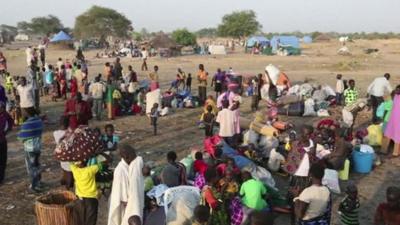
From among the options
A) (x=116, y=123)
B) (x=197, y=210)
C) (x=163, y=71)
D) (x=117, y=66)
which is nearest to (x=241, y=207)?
(x=197, y=210)

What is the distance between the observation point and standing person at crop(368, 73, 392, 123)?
1371 centimetres

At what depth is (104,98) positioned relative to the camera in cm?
1469

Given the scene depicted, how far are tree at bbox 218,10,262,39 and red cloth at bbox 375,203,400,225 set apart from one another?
61415mm

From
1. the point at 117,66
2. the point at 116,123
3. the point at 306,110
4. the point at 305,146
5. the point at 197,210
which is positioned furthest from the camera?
the point at 117,66

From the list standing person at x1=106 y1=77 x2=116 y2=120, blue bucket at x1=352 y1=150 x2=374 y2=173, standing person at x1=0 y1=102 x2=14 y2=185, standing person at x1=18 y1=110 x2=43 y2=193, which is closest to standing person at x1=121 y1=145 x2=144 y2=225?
standing person at x1=18 y1=110 x2=43 y2=193

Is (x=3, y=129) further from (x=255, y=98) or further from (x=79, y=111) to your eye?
(x=255, y=98)

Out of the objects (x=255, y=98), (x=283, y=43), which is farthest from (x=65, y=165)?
(x=283, y=43)

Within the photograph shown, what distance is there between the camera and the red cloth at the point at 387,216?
510 centimetres

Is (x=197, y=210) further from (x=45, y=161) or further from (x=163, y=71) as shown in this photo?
(x=163, y=71)

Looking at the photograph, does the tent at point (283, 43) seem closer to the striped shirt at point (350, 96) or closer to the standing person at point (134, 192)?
the striped shirt at point (350, 96)

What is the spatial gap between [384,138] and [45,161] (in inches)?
316

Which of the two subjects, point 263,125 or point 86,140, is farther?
point 263,125

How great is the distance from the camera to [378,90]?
546 inches

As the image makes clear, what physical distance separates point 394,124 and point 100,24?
51996mm
